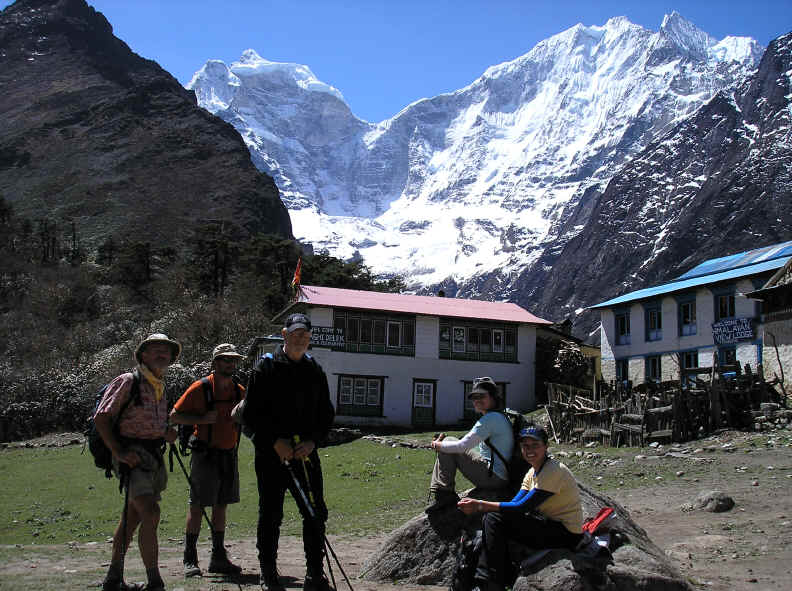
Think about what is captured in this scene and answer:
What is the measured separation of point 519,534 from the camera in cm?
570

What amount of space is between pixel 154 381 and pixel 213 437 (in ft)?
4.26

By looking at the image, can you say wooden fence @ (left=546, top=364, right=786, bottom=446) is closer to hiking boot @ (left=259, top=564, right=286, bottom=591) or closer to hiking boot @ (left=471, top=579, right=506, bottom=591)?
hiking boot @ (left=471, top=579, right=506, bottom=591)

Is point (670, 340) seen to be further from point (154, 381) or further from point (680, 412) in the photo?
point (154, 381)

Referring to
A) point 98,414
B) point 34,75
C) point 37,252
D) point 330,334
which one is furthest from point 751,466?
point 34,75

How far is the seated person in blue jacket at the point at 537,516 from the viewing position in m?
5.64

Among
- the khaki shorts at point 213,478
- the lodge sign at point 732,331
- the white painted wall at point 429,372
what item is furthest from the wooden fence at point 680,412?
the khaki shorts at point 213,478

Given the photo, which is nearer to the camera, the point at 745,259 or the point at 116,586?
the point at 116,586

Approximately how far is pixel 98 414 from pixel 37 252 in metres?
76.9

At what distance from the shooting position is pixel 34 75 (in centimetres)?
14788

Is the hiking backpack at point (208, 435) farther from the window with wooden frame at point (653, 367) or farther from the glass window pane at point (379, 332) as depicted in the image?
the window with wooden frame at point (653, 367)

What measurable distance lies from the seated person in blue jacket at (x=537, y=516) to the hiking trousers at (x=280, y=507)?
1200mm

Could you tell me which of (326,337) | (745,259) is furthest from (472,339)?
(745,259)

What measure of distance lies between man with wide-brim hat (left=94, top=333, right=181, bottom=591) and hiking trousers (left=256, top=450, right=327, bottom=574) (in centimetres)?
83

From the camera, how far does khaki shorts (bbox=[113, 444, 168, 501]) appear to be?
5.74 meters
